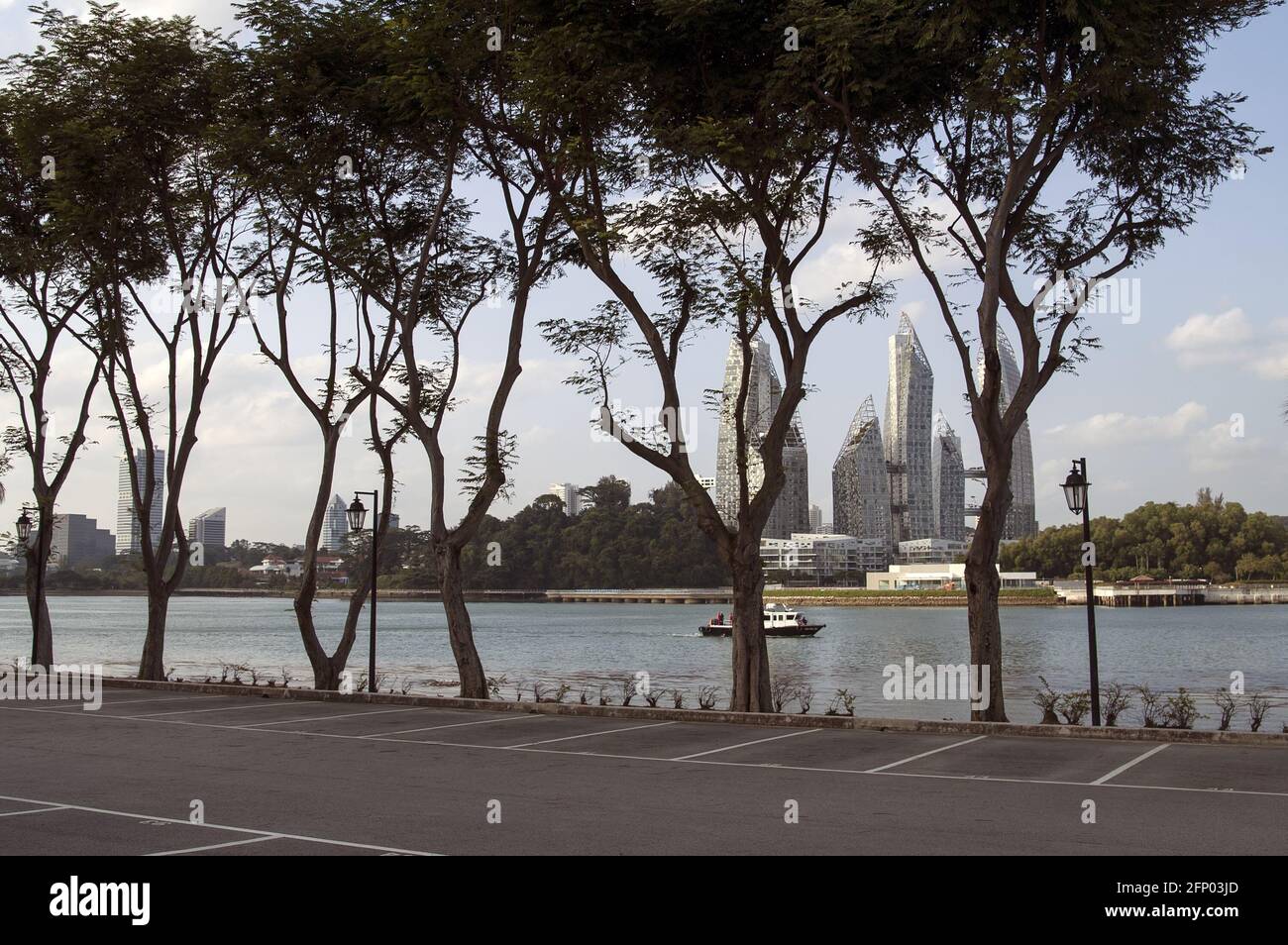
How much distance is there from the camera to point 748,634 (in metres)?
19.1

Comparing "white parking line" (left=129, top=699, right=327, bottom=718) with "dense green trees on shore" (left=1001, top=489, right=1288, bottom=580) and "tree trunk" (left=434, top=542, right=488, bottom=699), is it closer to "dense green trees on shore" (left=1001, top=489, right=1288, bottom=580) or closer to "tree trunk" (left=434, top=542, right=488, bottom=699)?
"tree trunk" (left=434, top=542, right=488, bottom=699)

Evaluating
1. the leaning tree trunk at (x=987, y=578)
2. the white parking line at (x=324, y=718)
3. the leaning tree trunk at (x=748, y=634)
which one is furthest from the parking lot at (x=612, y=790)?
the leaning tree trunk at (x=987, y=578)

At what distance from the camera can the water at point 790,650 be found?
4581 centimetres

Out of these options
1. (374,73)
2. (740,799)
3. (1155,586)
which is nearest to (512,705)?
(740,799)

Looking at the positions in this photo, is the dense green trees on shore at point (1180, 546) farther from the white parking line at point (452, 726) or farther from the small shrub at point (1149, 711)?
the white parking line at point (452, 726)

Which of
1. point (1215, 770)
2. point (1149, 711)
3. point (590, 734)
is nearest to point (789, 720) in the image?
point (590, 734)

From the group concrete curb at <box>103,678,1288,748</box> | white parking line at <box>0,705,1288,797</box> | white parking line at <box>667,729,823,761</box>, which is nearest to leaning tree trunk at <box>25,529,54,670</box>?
concrete curb at <box>103,678,1288,748</box>

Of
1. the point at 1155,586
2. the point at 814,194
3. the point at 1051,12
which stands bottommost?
the point at 1155,586

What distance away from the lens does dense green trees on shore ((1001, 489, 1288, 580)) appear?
14050cm

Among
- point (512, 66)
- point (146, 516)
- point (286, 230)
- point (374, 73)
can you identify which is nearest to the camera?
point (512, 66)

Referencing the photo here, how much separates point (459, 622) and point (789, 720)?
7273 mm

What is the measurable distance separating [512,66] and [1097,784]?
12718 mm
